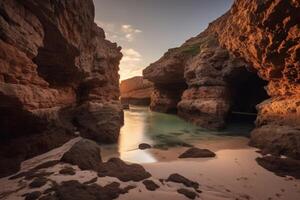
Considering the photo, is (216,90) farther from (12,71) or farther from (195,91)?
(12,71)

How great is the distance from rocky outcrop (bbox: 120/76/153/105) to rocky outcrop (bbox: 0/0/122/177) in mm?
41202

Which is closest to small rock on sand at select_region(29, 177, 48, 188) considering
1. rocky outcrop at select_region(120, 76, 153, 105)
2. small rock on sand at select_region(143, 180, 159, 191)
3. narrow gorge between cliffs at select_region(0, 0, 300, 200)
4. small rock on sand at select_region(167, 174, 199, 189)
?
narrow gorge between cliffs at select_region(0, 0, 300, 200)

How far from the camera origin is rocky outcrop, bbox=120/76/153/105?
178 ft

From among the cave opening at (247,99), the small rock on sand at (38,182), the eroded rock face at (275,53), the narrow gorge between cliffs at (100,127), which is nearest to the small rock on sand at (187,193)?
the narrow gorge between cliffs at (100,127)

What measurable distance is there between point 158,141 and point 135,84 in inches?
1936

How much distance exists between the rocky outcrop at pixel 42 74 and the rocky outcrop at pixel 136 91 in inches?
1622

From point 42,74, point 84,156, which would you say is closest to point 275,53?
point 84,156

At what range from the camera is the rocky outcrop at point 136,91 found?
54.3 meters

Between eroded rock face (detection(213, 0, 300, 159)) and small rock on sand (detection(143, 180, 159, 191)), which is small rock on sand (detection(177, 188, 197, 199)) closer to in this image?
small rock on sand (detection(143, 180, 159, 191))

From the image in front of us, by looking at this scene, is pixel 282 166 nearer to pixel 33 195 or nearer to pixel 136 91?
pixel 33 195

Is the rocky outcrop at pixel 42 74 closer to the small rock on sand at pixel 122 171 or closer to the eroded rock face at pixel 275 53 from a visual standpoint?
the small rock on sand at pixel 122 171

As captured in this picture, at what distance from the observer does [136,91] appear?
59125 mm

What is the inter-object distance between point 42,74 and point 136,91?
159ft

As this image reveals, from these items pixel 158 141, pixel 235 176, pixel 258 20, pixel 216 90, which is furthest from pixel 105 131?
pixel 216 90
